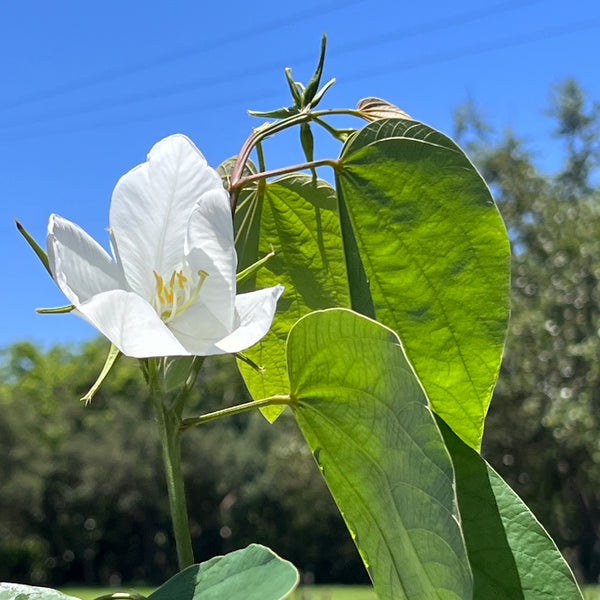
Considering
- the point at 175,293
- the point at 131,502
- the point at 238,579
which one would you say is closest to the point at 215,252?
the point at 175,293

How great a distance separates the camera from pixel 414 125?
0.44 meters

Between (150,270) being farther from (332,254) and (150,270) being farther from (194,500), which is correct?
(194,500)

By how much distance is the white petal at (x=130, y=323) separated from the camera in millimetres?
323

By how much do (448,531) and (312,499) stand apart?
15.4 meters

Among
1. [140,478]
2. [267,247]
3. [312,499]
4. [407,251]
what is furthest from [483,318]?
[140,478]

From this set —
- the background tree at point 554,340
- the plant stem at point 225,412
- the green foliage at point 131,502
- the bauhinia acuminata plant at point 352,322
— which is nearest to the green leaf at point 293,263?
the bauhinia acuminata plant at point 352,322

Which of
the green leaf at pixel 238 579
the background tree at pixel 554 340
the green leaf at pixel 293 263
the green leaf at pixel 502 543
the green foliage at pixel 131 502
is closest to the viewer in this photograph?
the green leaf at pixel 238 579

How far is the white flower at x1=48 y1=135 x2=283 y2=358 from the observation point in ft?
1.07

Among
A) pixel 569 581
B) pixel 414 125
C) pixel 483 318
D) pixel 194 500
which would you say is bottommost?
pixel 194 500

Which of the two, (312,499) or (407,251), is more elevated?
(407,251)

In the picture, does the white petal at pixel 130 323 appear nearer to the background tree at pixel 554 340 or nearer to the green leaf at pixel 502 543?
the green leaf at pixel 502 543

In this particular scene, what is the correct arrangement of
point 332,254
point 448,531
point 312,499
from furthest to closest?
point 312,499 → point 332,254 → point 448,531

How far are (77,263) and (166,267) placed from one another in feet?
0.16

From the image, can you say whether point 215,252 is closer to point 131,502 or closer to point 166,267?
point 166,267
